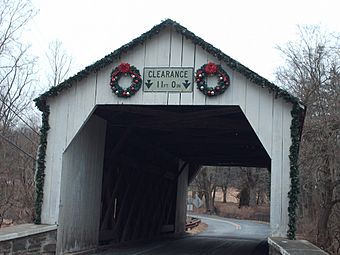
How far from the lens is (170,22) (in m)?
10.4

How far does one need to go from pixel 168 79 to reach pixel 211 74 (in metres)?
0.87

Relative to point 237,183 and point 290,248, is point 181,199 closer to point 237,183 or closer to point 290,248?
point 290,248

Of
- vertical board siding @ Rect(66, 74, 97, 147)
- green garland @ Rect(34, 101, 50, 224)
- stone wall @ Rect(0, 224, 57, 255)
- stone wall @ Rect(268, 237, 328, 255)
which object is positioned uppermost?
vertical board siding @ Rect(66, 74, 97, 147)

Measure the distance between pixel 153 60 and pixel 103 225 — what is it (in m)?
5.11

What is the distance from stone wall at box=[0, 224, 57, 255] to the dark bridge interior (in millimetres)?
3182

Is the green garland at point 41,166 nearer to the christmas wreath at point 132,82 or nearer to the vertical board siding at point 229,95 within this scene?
the christmas wreath at point 132,82

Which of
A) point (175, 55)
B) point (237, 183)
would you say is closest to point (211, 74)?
point (175, 55)

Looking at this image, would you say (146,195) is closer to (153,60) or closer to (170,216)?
(170,216)

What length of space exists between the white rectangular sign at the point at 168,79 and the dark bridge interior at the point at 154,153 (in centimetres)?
123

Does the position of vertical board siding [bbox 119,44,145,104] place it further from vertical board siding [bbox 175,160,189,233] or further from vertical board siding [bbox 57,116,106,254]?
vertical board siding [bbox 175,160,189,233]

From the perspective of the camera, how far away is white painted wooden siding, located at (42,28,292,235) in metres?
9.73

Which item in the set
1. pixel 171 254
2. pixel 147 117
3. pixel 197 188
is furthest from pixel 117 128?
pixel 197 188

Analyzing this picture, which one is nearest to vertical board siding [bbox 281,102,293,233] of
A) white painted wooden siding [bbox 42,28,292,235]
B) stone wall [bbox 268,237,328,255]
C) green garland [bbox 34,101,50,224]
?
white painted wooden siding [bbox 42,28,292,235]

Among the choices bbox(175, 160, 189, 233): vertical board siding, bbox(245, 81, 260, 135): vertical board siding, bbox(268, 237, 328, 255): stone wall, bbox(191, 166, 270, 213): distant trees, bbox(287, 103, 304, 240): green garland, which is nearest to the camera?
bbox(268, 237, 328, 255): stone wall
